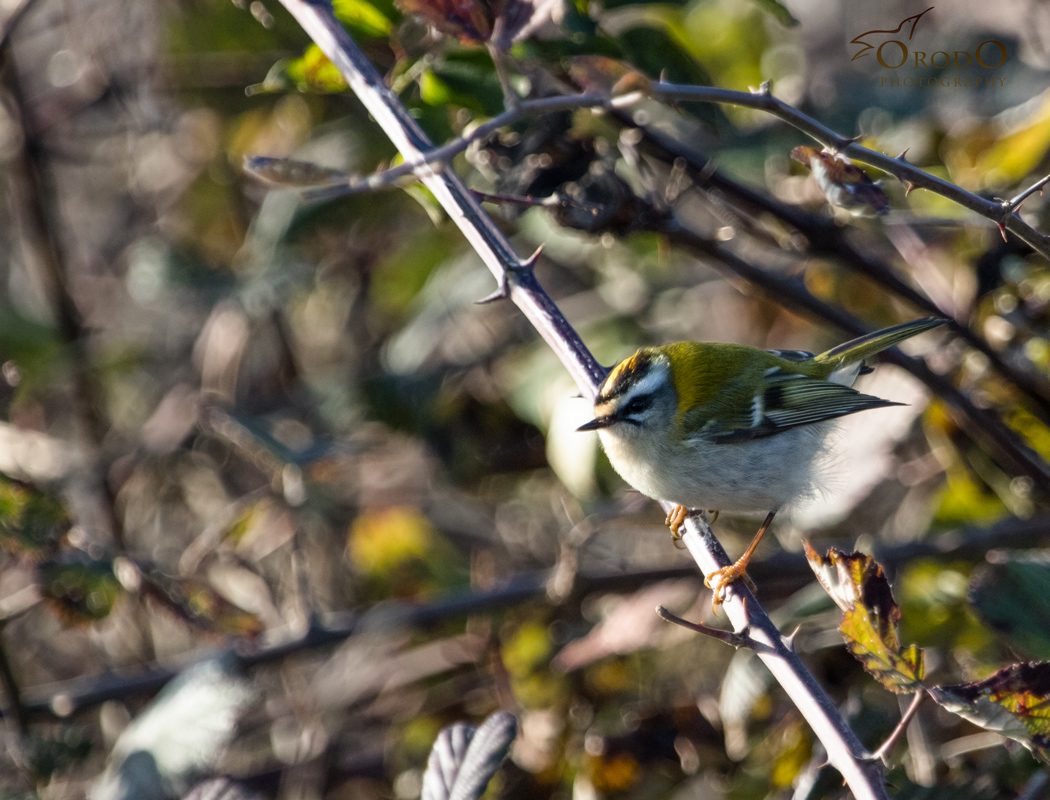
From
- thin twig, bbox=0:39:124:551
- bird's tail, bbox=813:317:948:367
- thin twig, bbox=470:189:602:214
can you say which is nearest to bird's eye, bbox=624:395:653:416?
thin twig, bbox=470:189:602:214

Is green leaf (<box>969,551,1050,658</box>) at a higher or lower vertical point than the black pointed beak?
lower

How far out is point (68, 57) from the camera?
3857 millimetres

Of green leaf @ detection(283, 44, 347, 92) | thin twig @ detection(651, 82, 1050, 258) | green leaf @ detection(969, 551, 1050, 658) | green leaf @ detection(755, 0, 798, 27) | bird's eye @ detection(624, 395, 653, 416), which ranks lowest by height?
green leaf @ detection(969, 551, 1050, 658)

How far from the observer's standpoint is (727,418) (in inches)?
85.5

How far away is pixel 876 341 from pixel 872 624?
3.53 ft

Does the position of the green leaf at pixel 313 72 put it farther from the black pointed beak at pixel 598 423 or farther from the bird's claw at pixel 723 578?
the bird's claw at pixel 723 578

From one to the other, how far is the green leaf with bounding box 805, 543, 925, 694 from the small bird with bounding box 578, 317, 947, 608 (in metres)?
0.61

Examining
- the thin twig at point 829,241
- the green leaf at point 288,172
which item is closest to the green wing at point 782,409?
the thin twig at point 829,241

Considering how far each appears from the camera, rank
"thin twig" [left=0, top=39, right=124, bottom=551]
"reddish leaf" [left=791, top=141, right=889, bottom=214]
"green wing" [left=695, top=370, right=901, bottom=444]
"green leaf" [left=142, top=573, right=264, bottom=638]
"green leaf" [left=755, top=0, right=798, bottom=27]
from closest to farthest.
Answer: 1. "reddish leaf" [left=791, top=141, right=889, bottom=214]
2. "green leaf" [left=755, top=0, right=798, bottom=27]
3. "green wing" [left=695, top=370, right=901, bottom=444]
4. "green leaf" [left=142, top=573, right=264, bottom=638]
5. "thin twig" [left=0, top=39, right=124, bottom=551]

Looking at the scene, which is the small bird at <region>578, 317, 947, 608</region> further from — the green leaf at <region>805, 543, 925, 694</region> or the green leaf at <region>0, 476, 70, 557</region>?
the green leaf at <region>0, 476, 70, 557</region>

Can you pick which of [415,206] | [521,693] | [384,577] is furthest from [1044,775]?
[415,206]

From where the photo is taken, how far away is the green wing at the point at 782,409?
2.11 m

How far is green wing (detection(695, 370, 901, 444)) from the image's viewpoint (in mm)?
2107

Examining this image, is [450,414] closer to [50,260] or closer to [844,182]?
[50,260]
